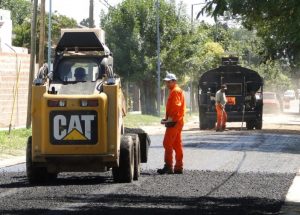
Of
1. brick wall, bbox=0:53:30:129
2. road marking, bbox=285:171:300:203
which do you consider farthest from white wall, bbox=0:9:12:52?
road marking, bbox=285:171:300:203

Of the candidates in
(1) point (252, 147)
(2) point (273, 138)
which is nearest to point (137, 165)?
(1) point (252, 147)

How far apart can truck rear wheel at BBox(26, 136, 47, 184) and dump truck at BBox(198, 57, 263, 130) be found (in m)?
22.4

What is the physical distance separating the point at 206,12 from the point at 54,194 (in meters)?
4.05

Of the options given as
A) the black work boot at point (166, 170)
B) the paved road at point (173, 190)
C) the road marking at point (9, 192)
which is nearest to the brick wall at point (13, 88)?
the paved road at point (173, 190)

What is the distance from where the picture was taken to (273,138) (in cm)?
3006

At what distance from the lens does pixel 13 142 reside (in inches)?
998

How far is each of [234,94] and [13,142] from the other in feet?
47.4

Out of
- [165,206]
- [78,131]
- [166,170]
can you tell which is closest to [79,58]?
[78,131]

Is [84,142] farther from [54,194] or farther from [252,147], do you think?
[252,147]

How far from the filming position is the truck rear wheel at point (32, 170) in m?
15.0

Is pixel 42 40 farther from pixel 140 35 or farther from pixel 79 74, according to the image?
pixel 140 35

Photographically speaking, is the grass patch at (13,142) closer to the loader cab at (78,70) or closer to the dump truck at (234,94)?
the loader cab at (78,70)

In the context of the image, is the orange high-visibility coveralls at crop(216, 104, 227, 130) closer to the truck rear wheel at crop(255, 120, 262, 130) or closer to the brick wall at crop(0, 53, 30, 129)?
the truck rear wheel at crop(255, 120, 262, 130)

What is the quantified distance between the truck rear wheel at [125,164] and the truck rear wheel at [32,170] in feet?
4.07
